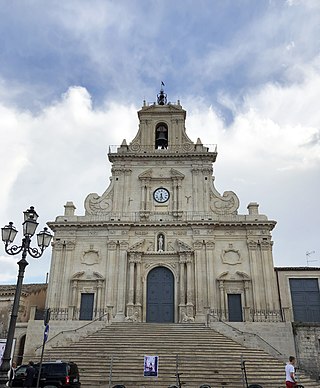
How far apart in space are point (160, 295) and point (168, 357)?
8.76 meters

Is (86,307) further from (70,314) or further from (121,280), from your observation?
(121,280)

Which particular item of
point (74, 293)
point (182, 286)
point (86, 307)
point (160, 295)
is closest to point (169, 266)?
point (182, 286)

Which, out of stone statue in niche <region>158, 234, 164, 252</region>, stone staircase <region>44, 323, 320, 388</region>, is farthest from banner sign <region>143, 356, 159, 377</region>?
stone statue in niche <region>158, 234, 164, 252</region>

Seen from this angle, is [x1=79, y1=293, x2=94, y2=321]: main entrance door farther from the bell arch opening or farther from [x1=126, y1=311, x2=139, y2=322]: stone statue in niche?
the bell arch opening

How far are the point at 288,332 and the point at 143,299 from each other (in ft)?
31.6

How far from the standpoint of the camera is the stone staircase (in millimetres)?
16250

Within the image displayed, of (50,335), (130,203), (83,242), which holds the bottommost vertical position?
(50,335)

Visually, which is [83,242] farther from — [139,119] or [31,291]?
[139,119]

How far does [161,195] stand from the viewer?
98.5 ft

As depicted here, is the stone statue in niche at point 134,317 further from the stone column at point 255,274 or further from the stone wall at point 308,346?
the stone wall at point 308,346

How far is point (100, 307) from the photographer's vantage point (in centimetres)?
2633

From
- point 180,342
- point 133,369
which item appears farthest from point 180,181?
point 133,369

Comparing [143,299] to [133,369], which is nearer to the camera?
[133,369]

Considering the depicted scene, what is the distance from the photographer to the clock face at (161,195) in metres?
29.9
